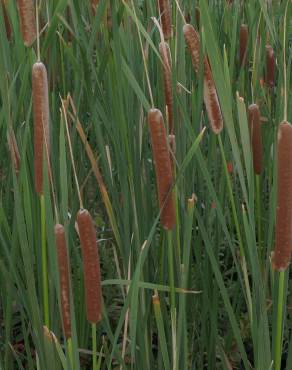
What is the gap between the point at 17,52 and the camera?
1049mm

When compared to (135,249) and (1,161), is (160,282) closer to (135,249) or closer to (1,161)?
(135,249)

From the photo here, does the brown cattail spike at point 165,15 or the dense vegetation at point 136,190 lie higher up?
the brown cattail spike at point 165,15

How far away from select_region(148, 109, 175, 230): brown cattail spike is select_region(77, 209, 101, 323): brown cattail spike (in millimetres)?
83

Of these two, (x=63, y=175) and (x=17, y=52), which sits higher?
(x=17, y=52)

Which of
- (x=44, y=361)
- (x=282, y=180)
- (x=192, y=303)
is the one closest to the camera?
(x=282, y=180)

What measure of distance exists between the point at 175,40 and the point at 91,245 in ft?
1.45

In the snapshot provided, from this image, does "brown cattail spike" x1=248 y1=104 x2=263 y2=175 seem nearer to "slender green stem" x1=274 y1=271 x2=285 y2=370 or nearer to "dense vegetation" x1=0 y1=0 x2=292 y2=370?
"dense vegetation" x1=0 y1=0 x2=292 y2=370

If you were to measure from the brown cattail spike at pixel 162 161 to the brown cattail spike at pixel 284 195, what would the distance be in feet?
0.35

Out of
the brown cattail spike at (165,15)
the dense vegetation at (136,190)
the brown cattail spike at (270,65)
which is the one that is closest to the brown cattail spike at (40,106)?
the dense vegetation at (136,190)

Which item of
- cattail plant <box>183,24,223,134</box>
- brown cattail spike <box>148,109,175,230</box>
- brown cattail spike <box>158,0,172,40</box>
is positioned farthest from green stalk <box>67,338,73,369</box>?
brown cattail spike <box>158,0,172,40</box>

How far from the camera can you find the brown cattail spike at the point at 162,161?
0.69 meters

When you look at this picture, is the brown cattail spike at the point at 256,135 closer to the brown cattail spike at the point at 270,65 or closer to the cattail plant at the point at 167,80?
the cattail plant at the point at 167,80

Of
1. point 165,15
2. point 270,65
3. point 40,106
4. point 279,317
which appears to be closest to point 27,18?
point 40,106

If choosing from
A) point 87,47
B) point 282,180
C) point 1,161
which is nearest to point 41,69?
point 282,180
